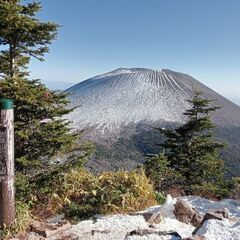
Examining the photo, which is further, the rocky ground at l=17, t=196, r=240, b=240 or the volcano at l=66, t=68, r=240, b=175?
the volcano at l=66, t=68, r=240, b=175

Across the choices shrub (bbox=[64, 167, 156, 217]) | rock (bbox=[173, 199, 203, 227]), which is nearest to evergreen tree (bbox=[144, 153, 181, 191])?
shrub (bbox=[64, 167, 156, 217])

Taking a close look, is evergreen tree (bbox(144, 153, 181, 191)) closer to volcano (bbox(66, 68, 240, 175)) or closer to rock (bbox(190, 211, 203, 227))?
rock (bbox(190, 211, 203, 227))

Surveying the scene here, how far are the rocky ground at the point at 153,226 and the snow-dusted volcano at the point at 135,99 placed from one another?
3638 inches

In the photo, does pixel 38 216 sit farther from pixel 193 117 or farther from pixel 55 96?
pixel 193 117

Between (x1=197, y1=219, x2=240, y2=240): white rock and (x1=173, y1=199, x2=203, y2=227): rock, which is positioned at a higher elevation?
(x1=197, y1=219, x2=240, y2=240): white rock

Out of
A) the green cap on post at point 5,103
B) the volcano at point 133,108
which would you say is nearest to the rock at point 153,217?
the green cap on post at point 5,103

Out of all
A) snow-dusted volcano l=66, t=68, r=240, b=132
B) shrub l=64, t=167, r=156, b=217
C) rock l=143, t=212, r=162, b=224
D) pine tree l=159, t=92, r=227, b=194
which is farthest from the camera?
snow-dusted volcano l=66, t=68, r=240, b=132

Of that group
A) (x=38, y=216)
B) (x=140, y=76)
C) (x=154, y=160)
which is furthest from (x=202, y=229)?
(x=140, y=76)

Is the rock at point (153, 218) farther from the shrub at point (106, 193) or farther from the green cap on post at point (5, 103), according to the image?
the green cap on post at point (5, 103)

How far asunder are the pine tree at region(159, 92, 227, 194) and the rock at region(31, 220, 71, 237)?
10.6 meters

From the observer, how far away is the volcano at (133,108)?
98938 mm

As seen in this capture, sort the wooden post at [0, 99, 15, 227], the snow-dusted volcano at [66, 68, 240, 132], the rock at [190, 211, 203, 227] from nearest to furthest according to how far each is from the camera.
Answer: the wooden post at [0, 99, 15, 227], the rock at [190, 211, 203, 227], the snow-dusted volcano at [66, 68, 240, 132]

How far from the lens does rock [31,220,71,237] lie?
7445mm

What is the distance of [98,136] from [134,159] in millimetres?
17747
